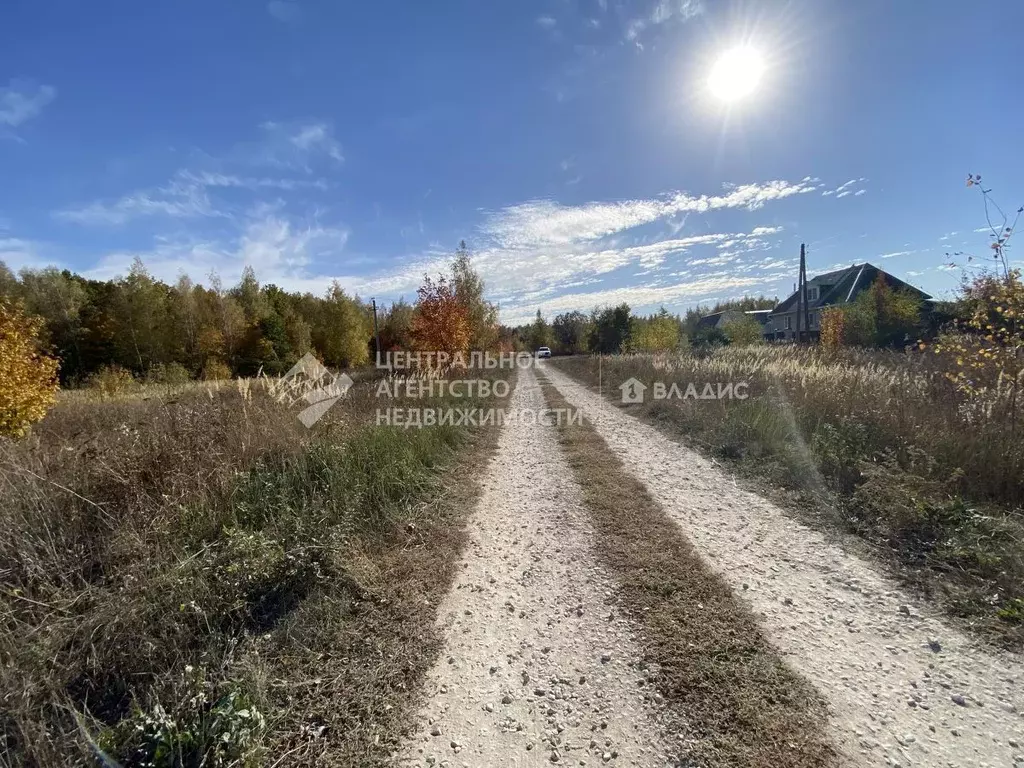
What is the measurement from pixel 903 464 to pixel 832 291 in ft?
148

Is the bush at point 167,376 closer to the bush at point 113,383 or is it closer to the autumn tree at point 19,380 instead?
the bush at point 113,383

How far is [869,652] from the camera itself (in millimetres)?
2566

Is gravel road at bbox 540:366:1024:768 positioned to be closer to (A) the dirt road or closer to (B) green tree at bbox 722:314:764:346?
(A) the dirt road

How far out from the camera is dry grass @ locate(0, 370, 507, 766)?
2012 mm

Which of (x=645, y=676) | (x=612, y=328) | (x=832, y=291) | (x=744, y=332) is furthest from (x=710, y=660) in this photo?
(x=832, y=291)

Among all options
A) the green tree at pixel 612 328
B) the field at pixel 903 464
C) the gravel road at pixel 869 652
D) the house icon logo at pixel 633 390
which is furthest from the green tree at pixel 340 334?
the gravel road at pixel 869 652

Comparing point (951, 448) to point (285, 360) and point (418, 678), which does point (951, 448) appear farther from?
point (285, 360)

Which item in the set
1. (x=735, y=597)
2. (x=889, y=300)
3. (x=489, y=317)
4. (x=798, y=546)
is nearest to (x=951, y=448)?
(x=798, y=546)

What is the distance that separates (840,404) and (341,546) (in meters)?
8.69

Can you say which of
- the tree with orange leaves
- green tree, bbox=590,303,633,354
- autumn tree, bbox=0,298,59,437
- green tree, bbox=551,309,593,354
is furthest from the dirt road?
green tree, bbox=551,309,593,354

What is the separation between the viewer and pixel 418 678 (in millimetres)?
2506

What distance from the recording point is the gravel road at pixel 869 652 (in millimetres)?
1972

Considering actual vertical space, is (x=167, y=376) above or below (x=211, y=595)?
above

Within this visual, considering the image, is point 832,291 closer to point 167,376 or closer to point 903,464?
point 903,464
